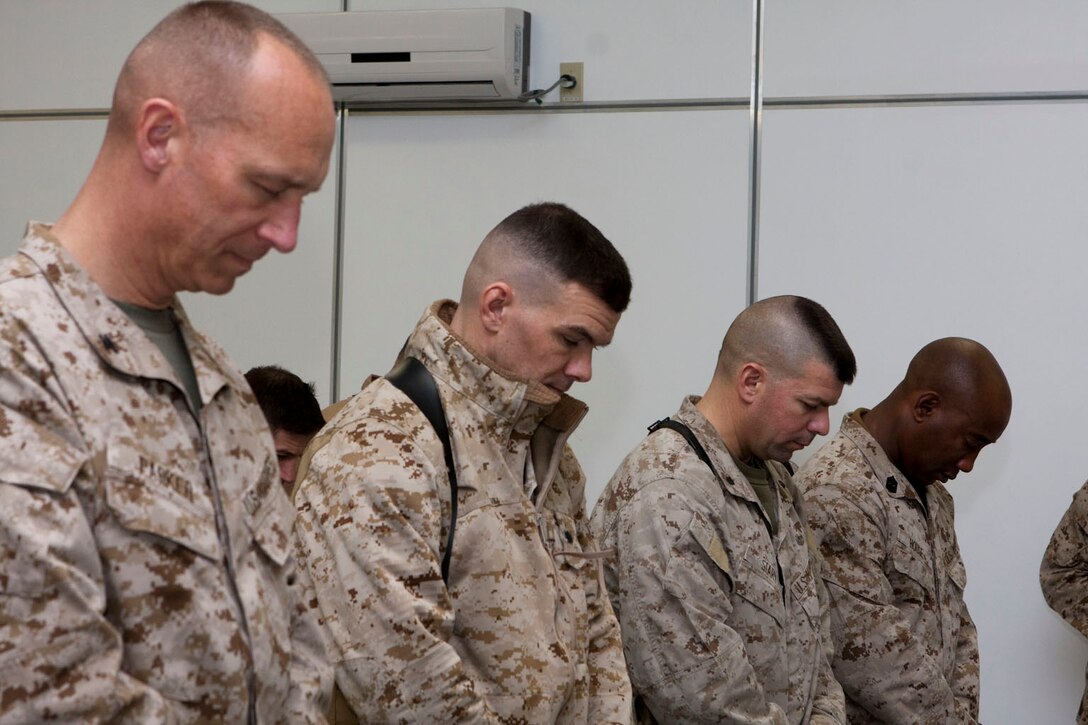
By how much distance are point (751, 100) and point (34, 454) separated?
355 cm

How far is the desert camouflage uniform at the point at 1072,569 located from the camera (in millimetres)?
4086

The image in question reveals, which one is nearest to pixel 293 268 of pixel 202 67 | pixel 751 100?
pixel 751 100

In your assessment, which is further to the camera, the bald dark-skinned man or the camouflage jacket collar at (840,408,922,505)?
the camouflage jacket collar at (840,408,922,505)

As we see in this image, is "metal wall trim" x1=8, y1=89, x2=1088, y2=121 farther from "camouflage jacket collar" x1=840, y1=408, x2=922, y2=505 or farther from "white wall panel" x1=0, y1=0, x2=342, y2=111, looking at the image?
"camouflage jacket collar" x1=840, y1=408, x2=922, y2=505

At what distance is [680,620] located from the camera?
2.58 meters

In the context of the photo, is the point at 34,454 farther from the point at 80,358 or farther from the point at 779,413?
the point at 779,413

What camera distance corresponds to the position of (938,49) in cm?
434

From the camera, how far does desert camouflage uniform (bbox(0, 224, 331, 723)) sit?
3.91ft

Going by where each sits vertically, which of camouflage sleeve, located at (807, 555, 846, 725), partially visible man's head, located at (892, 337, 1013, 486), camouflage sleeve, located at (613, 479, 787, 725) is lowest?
camouflage sleeve, located at (807, 555, 846, 725)

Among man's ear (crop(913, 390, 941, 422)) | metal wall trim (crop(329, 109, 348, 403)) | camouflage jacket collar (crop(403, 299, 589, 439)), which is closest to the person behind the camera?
camouflage jacket collar (crop(403, 299, 589, 439))

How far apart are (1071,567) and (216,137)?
3.49 meters

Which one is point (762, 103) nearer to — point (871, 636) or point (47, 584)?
point (871, 636)

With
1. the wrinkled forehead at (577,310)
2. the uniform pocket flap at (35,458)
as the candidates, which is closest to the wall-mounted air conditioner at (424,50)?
the wrinkled forehead at (577,310)

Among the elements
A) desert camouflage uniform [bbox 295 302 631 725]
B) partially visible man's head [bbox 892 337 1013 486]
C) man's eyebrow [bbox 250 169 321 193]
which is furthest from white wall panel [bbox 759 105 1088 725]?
man's eyebrow [bbox 250 169 321 193]
